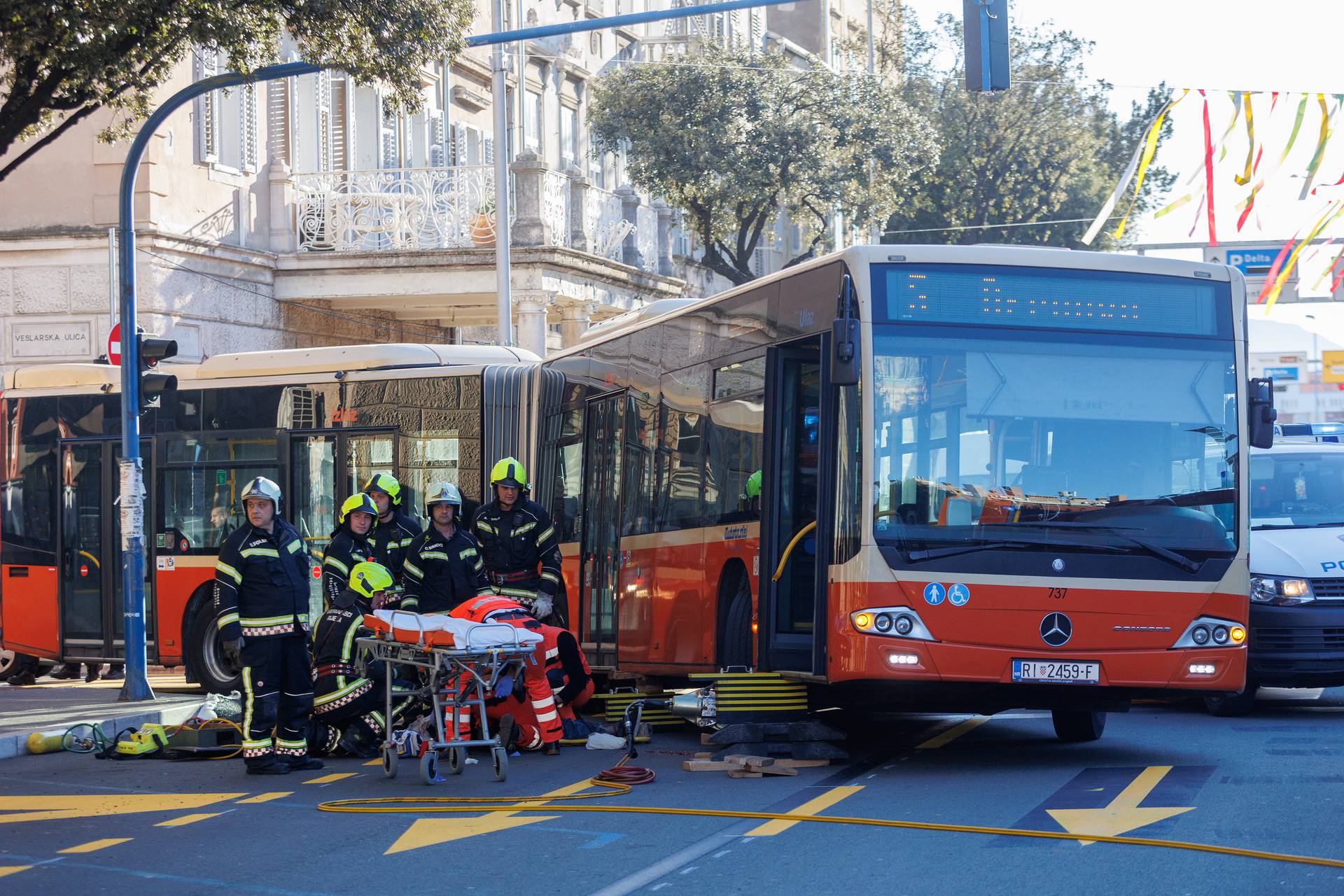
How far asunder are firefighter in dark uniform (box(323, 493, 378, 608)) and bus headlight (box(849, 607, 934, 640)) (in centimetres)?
366

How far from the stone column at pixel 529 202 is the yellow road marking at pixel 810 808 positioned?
19238 millimetres

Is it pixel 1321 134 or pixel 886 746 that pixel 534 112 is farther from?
pixel 886 746

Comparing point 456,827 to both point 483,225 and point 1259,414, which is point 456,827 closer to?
point 1259,414

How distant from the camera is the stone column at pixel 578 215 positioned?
2939cm

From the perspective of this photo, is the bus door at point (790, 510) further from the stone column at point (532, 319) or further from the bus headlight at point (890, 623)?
the stone column at point (532, 319)

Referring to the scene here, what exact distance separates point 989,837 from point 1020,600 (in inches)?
91.9

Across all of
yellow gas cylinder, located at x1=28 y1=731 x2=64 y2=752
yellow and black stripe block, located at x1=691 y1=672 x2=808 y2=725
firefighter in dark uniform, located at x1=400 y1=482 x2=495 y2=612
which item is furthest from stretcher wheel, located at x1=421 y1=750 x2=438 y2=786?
yellow gas cylinder, located at x1=28 y1=731 x2=64 y2=752

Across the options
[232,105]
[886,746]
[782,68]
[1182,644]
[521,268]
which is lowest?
[886,746]

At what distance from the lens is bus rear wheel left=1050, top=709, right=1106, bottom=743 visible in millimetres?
11898

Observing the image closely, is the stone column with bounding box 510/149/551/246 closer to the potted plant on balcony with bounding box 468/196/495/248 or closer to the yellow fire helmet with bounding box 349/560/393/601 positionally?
the potted plant on balcony with bounding box 468/196/495/248

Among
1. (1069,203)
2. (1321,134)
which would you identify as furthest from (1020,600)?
(1069,203)

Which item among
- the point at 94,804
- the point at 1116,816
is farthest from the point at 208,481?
the point at 1116,816

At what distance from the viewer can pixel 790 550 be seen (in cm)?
Result: 1097

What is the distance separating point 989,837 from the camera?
7.95m
